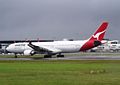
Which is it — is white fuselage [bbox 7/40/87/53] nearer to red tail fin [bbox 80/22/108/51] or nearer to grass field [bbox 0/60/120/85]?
red tail fin [bbox 80/22/108/51]

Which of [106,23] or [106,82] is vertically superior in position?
[106,23]

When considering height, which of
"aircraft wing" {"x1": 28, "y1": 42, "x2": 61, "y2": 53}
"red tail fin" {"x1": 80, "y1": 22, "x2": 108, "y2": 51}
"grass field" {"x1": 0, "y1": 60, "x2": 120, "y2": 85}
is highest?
"red tail fin" {"x1": 80, "y1": 22, "x2": 108, "y2": 51}

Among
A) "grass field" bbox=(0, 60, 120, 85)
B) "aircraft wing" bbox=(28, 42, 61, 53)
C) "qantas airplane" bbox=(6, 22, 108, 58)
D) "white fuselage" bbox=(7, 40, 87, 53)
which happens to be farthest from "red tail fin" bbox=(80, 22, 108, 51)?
"grass field" bbox=(0, 60, 120, 85)

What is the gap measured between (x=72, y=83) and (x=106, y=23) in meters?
63.5

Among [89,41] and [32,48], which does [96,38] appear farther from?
[32,48]

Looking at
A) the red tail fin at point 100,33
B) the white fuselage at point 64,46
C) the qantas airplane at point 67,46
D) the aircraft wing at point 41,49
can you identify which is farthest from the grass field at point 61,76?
the red tail fin at point 100,33

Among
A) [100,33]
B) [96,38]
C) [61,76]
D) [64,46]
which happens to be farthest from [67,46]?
[61,76]

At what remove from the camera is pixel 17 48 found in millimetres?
87500

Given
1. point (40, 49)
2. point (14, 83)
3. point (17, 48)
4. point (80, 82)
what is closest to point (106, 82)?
point (80, 82)

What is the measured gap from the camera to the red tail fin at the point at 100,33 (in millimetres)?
83312

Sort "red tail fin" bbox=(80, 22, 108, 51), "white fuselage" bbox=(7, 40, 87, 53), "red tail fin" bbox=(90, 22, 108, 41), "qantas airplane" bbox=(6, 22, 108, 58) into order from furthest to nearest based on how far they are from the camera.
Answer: "red tail fin" bbox=(90, 22, 108, 41) < "white fuselage" bbox=(7, 40, 87, 53) < "red tail fin" bbox=(80, 22, 108, 51) < "qantas airplane" bbox=(6, 22, 108, 58)

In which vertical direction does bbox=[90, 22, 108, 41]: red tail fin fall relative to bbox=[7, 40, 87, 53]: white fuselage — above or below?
above

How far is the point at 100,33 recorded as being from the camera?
8362 cm

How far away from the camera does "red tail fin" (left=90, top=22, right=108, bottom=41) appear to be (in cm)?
8331
